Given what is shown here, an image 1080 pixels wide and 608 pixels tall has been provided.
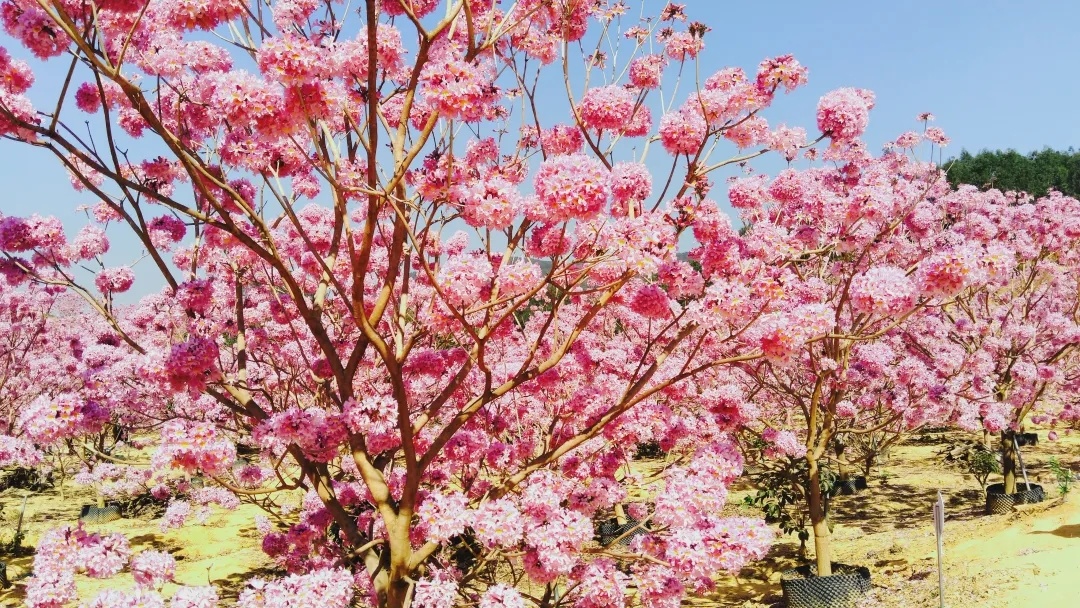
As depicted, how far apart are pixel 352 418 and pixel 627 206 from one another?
2098 mm

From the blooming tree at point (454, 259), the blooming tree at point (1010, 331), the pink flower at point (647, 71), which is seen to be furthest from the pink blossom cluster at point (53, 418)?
the blooming tree at point (1010, 331)

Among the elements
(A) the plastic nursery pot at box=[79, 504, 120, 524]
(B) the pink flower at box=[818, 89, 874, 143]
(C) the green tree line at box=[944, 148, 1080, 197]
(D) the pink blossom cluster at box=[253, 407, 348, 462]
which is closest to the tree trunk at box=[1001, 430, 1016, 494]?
(B) the pink flower at box=[818, 89, 874, 143]

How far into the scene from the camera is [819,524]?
794 centimetres

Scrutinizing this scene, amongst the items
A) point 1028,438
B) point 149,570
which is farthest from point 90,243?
point 1028,438

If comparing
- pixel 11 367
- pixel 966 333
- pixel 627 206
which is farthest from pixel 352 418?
pixel 11 367

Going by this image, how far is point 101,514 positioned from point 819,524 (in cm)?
1316

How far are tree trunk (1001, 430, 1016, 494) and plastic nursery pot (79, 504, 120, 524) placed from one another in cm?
1609

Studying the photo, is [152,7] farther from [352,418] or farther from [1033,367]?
[1033,367]

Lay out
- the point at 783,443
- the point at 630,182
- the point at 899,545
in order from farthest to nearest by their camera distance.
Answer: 1. the point at 899,545
2. the point at 783,443
3. the point at 630,182

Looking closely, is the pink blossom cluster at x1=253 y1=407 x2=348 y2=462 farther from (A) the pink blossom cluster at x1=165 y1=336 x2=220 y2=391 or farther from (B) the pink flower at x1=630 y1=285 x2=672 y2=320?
(B) the pink flower at x1=630 y1=285 x2=672 y2=320

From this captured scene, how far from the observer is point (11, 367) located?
14.0m

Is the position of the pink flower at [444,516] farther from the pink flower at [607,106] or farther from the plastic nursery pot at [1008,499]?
the plastic nursery pot at [1008,499]

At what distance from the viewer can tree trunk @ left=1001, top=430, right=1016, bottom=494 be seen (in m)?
11.6

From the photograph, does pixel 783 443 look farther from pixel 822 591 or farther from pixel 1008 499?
pixel 1008 499
